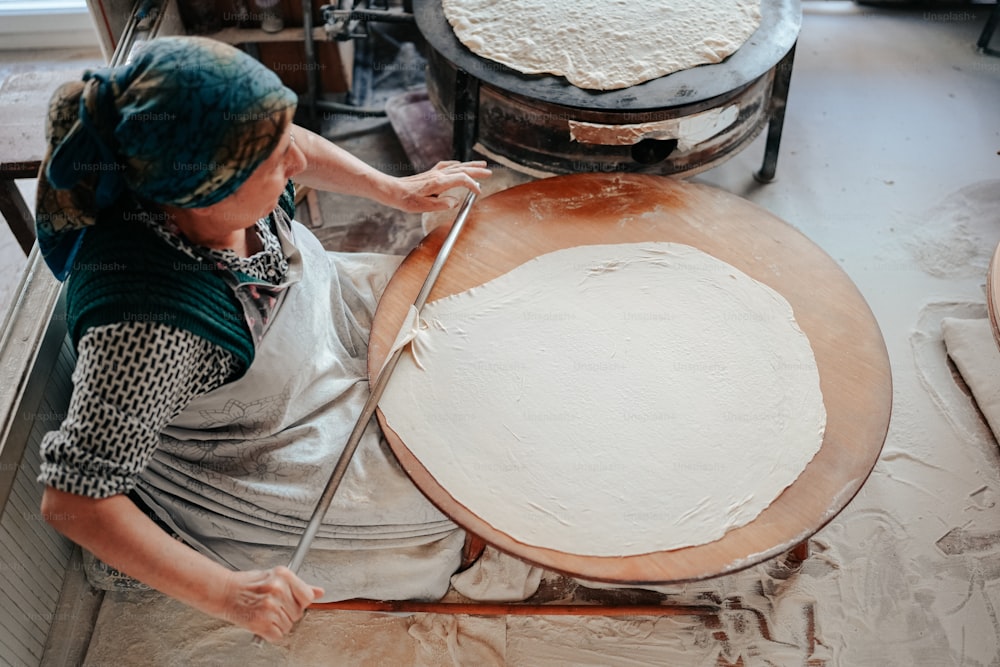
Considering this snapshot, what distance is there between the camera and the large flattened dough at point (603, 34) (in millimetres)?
2098

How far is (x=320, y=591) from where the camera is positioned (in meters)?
1.29

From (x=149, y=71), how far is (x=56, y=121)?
176 mm

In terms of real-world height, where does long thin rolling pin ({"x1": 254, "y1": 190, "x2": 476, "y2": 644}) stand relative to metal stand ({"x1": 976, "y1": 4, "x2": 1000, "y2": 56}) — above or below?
below

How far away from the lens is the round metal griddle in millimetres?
2031

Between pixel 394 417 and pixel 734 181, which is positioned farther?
pixel 734 181

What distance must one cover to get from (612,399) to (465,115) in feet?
3.65

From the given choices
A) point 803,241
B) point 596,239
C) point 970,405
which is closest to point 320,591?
point 596,239

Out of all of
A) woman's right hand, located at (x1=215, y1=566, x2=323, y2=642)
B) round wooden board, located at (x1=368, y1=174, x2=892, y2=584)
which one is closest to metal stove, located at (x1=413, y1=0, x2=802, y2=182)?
round wooden board, located at (x1=368, y1=174, x2=892, y2=584)

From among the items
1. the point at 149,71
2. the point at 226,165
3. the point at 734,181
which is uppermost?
the point at 149,71

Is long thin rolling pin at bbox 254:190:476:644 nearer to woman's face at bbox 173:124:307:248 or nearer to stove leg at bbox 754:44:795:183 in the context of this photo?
woman's face at bbox 173:124:307:248

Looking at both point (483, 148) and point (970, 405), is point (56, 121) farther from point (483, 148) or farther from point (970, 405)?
point (970, 405)

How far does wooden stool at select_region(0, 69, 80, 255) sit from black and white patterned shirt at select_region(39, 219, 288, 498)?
113 cm

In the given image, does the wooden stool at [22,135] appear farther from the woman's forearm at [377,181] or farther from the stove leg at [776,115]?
the stove leg at [776,115]

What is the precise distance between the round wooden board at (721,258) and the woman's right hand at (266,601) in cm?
29
